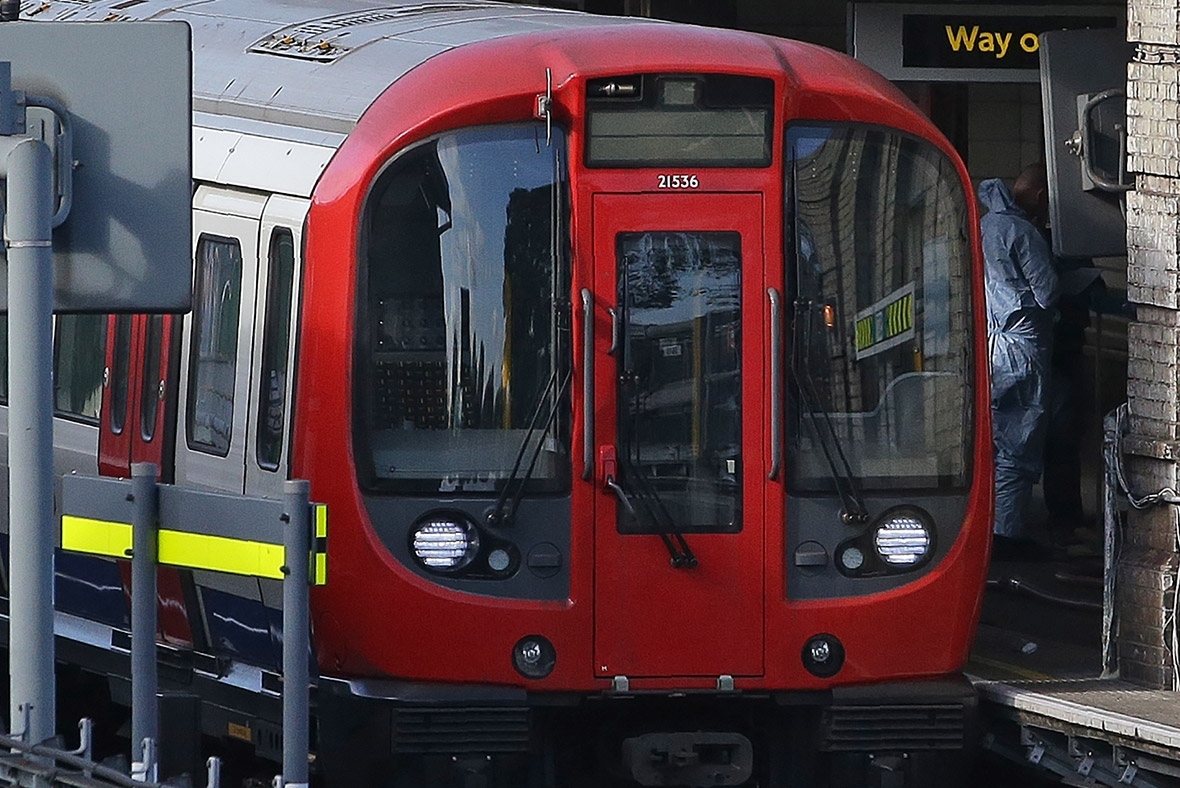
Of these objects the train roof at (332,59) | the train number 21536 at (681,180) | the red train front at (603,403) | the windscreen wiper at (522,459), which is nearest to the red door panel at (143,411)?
the train roof at (332,59)

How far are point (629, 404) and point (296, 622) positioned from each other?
227cm

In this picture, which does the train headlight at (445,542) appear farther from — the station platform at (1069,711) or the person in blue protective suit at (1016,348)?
the person in blue protective suit at (1016,348)

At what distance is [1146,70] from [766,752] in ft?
8.57

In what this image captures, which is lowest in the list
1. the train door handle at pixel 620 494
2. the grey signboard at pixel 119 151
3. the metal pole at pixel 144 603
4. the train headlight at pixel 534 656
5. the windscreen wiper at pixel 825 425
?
the train headlight at pixel 534 656

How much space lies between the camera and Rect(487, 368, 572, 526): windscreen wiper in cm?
742

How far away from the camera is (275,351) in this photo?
25.2 ft

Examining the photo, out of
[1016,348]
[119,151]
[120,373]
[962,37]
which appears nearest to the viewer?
[119,151]

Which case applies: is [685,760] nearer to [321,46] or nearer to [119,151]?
[321,46]

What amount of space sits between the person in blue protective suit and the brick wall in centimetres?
252

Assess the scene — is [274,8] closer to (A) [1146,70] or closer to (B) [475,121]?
(B) [475,121]

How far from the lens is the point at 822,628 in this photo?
7547 mm

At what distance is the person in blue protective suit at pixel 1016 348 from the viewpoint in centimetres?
1097

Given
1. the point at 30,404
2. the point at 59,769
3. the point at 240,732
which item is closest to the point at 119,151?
→ the point at 30,404

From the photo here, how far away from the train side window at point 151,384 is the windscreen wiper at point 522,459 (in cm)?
157
